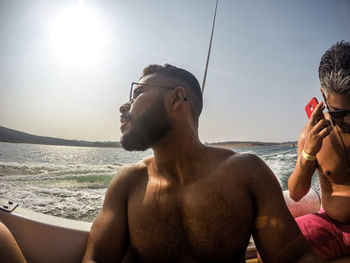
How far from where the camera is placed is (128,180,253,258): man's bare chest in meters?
1.14

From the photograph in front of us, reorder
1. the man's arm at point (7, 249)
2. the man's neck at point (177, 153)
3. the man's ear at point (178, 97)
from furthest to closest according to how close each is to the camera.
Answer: the man's ear at point (178, 97), the man's neck at point (177, 153), the man's arm at point (7, 249)

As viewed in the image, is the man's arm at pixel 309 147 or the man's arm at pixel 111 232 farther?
the man's arm at pixel 309 147

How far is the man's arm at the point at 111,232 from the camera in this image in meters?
1.25

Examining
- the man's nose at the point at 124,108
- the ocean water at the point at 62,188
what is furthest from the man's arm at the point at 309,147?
the ocean water at the point at 62,188

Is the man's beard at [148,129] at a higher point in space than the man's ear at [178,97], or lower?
lower

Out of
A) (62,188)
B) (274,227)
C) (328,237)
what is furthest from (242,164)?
(62,188)

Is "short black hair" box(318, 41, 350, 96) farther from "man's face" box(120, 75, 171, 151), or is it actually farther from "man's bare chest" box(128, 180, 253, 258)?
"man's face" box(120, 75, 171, 151)

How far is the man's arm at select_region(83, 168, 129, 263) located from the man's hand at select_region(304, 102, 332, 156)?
1257 millimetres

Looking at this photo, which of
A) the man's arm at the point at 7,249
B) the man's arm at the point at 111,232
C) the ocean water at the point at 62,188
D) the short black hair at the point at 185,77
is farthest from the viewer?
the ocean water at the point at 62,188

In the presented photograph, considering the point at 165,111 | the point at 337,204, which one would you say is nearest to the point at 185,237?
the point at 165,111

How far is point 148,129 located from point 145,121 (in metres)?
0.06

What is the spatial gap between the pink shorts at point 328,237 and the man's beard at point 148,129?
138 cm

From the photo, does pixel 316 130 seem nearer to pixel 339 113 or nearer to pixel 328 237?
pixel 339 113

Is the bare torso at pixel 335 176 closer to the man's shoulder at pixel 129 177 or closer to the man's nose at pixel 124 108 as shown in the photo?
the man's shoulder at pixel 129 177
